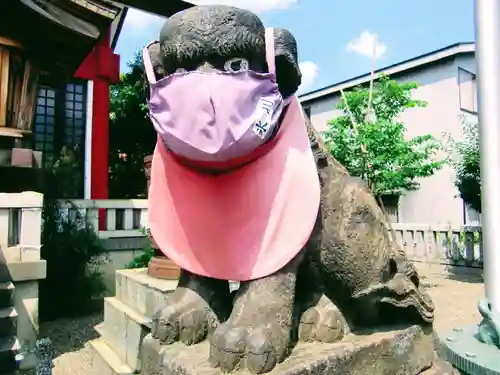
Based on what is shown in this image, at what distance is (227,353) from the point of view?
1.22 m

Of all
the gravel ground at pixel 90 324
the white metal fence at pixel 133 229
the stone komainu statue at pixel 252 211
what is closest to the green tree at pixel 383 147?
the white metal fence at pixel 133 229

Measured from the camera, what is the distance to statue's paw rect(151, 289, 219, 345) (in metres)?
1.41

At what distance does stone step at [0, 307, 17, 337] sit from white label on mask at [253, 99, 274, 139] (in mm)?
3356

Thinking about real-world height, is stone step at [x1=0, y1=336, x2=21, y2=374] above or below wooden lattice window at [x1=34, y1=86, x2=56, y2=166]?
below

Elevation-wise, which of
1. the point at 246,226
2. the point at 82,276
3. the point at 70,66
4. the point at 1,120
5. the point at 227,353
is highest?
the point at 70,66

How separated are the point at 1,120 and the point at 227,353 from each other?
11.4ft

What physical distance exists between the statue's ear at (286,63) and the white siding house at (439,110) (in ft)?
33.3

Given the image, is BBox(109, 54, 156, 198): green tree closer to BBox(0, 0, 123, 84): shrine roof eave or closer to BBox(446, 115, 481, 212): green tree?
BBox(0, 0, 123, 84): shrine roof eave

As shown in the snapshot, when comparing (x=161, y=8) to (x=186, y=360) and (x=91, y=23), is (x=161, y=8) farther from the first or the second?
→ (x=186, y=360)

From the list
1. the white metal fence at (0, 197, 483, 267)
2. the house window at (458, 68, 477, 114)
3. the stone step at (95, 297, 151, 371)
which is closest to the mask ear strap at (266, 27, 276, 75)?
the white metal fence at (0, 197, 483, 267)

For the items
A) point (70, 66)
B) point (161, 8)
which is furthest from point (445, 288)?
point (161, 8)

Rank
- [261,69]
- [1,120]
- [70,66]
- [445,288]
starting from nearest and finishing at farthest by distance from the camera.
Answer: [261,69] → [1,120] → [70,66] → [445,288]

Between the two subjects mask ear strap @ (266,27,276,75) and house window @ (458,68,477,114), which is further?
house window @ (458,68,477,114)

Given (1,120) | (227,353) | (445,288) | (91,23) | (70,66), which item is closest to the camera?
(227,353)
